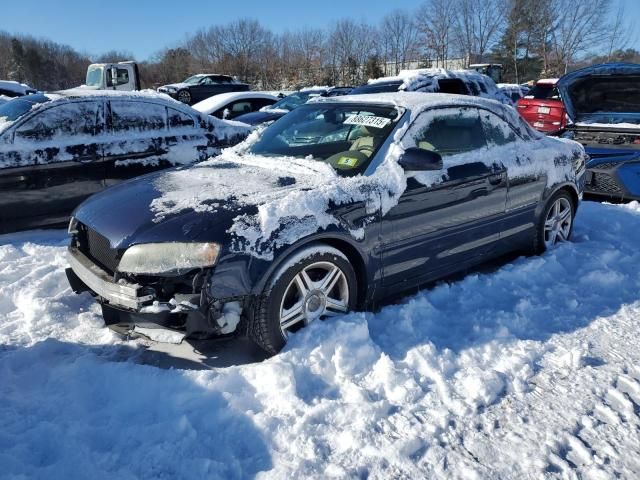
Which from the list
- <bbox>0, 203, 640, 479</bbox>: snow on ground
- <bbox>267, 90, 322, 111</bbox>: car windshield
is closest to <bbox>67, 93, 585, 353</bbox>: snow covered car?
<bbox>0, 203, 640, 479</bbox>: snow on ground

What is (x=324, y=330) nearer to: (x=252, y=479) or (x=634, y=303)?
(x=252, y=479)

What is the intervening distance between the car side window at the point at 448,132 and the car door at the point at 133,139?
11.3 ft

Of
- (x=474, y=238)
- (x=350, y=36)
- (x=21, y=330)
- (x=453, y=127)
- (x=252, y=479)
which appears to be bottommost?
(x=252, y=479)

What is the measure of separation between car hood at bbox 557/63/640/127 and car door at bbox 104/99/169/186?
210 inches

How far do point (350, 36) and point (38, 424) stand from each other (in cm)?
4862

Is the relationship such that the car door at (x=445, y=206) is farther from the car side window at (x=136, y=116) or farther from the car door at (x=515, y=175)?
the car side window at (x=136, y=116)

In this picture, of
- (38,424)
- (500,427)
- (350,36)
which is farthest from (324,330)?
(350,36)

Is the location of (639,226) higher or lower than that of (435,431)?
higher

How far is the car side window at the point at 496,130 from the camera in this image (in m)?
4.27

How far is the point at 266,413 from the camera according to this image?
2545mm

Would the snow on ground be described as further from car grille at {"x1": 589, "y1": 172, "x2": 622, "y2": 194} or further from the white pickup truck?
the white pickup truck

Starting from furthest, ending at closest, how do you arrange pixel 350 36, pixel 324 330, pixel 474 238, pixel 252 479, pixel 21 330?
pixel 350 36 < pixel 474 238 < pixel 21 330 < pixel 324 330 < pixel 252 479

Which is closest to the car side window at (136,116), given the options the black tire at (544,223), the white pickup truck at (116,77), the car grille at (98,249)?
the car grille at (98,249)

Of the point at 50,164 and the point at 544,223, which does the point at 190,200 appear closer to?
the point at 50,164
